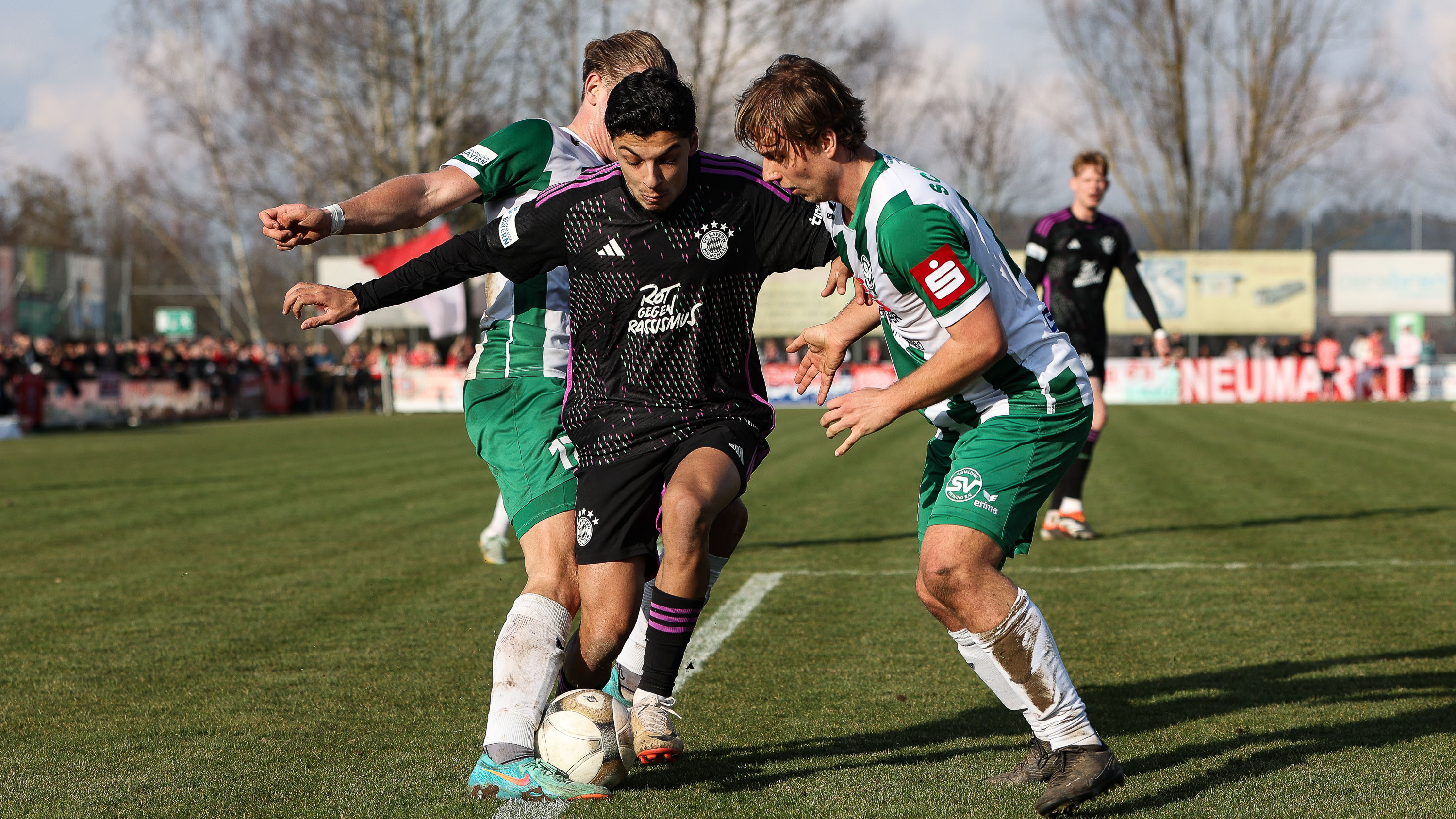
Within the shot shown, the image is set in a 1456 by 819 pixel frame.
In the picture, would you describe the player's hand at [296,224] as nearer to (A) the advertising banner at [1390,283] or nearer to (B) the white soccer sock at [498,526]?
(B) the white soccer sock at [498,526]

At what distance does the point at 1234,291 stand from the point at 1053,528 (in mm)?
33269

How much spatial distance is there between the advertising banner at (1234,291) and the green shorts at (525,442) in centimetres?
3731

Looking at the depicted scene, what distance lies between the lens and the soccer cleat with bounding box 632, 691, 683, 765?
12.4ft

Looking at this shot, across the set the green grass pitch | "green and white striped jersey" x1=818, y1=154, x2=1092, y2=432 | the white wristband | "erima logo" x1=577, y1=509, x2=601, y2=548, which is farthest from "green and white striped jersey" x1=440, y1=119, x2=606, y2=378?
the green grass pitch

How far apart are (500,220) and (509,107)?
116 ft

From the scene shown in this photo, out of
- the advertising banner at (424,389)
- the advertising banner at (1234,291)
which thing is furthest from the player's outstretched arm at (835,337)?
the advertising banner at (1234,291)

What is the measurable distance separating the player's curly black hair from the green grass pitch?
183 cm

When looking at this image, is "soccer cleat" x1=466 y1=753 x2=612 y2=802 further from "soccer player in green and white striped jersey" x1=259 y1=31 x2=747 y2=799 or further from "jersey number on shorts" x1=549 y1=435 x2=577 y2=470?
"jersey number on shorts" x1=549 y1=435 x2=577 y2=470

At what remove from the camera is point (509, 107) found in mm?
37562

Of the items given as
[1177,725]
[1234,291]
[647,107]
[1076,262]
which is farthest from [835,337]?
[1234,291]

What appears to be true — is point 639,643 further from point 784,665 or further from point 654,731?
point 784,665

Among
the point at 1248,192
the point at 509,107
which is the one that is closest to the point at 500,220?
the point at 509,107

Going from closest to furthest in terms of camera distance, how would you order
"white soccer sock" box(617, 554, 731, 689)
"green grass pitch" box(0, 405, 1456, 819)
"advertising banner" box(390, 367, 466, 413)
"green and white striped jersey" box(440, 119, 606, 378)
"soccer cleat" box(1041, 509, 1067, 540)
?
"green grass pitch" box(0, 405, 1456, 819) < "green and white striped jersey" box(440, 119, 606, 378) < "white soccer sock" box(617, 554, 731, 689) < "soccer cleat" box(1041, 509, 1067, 540) < "advertising banner" box(390, 367, 466, 413)

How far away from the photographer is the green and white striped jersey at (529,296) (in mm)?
3979
